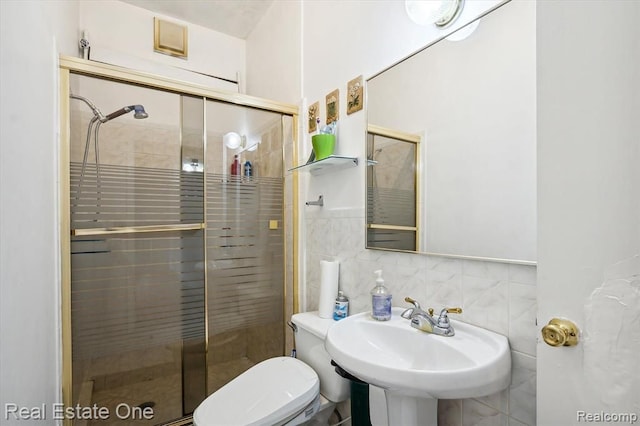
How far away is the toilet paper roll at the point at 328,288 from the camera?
1540 mm

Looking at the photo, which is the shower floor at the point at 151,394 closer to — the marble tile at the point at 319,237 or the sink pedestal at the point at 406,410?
the marble tile at the point at 319,237

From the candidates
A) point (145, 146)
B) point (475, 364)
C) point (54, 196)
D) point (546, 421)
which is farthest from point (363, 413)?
point (145, 146)

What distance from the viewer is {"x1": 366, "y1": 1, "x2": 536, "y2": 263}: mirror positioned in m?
0.90

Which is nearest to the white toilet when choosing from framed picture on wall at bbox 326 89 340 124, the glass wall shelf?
the glass wall shelf

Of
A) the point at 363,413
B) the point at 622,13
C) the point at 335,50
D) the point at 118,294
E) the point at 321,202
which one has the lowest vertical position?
the point at 363,413

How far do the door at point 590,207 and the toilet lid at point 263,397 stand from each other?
866mm

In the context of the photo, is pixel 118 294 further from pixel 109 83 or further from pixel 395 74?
pixel 395 74

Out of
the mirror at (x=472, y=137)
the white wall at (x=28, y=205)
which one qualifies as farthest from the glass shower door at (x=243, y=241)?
the mirror at (x=472, y=137)

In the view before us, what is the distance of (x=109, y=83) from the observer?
1.52 metres

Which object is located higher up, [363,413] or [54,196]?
[54,196]

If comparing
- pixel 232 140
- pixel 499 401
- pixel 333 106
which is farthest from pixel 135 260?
pixel 499 401

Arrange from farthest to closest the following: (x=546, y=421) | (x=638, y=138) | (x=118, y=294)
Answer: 1. (x=118, y=294)
2. (x=546, y=421)
3. (x=638, y=138)

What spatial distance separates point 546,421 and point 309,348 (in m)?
1.06

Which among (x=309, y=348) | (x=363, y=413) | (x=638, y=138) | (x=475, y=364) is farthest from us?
(x=309, y=348)
